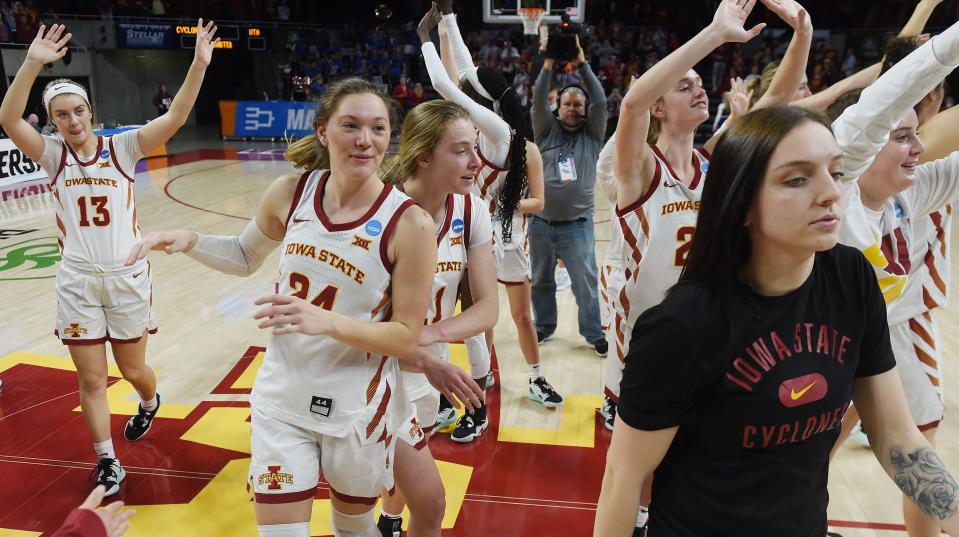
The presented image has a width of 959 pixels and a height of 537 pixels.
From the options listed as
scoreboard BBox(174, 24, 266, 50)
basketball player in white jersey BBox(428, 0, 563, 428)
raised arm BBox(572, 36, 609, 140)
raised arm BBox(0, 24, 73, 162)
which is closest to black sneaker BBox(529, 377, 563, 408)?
basketball player in white jersey BBox(428, 0, 563, 428)

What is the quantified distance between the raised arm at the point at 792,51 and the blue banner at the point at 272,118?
1825 centimetres

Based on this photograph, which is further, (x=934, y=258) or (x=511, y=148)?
(x=511, y=148)

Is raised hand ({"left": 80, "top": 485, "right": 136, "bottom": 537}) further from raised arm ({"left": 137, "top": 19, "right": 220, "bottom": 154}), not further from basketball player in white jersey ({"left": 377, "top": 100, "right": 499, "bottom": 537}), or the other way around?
raised arm ({"left": 137, "top": 19, "right": 220, "bottom": 154})

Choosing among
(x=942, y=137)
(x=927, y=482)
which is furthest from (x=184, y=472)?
(x=942, y=137)

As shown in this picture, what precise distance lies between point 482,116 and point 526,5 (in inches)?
293

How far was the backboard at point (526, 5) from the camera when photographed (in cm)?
1116

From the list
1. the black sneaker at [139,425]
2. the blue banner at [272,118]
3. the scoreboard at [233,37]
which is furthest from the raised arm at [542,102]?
the scoreboard at [233,37]

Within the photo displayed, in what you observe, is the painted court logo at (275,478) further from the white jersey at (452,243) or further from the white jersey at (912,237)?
the white jersey at (912,237)

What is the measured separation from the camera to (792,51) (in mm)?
2951

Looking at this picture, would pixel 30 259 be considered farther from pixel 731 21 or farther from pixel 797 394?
pixel 797 394

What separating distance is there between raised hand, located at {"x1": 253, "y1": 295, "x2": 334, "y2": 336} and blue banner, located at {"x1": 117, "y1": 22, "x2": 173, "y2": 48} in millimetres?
24303

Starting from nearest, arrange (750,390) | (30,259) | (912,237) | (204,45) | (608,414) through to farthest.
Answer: (750,390) < (912,237) < (204,45) < (608,414) < (30,259)

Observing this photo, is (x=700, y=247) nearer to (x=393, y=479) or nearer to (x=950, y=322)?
(x=393, y=479)

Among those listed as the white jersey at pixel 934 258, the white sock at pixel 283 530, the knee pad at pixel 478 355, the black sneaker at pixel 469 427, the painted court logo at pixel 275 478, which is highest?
the white jersey at pixel 934 258
